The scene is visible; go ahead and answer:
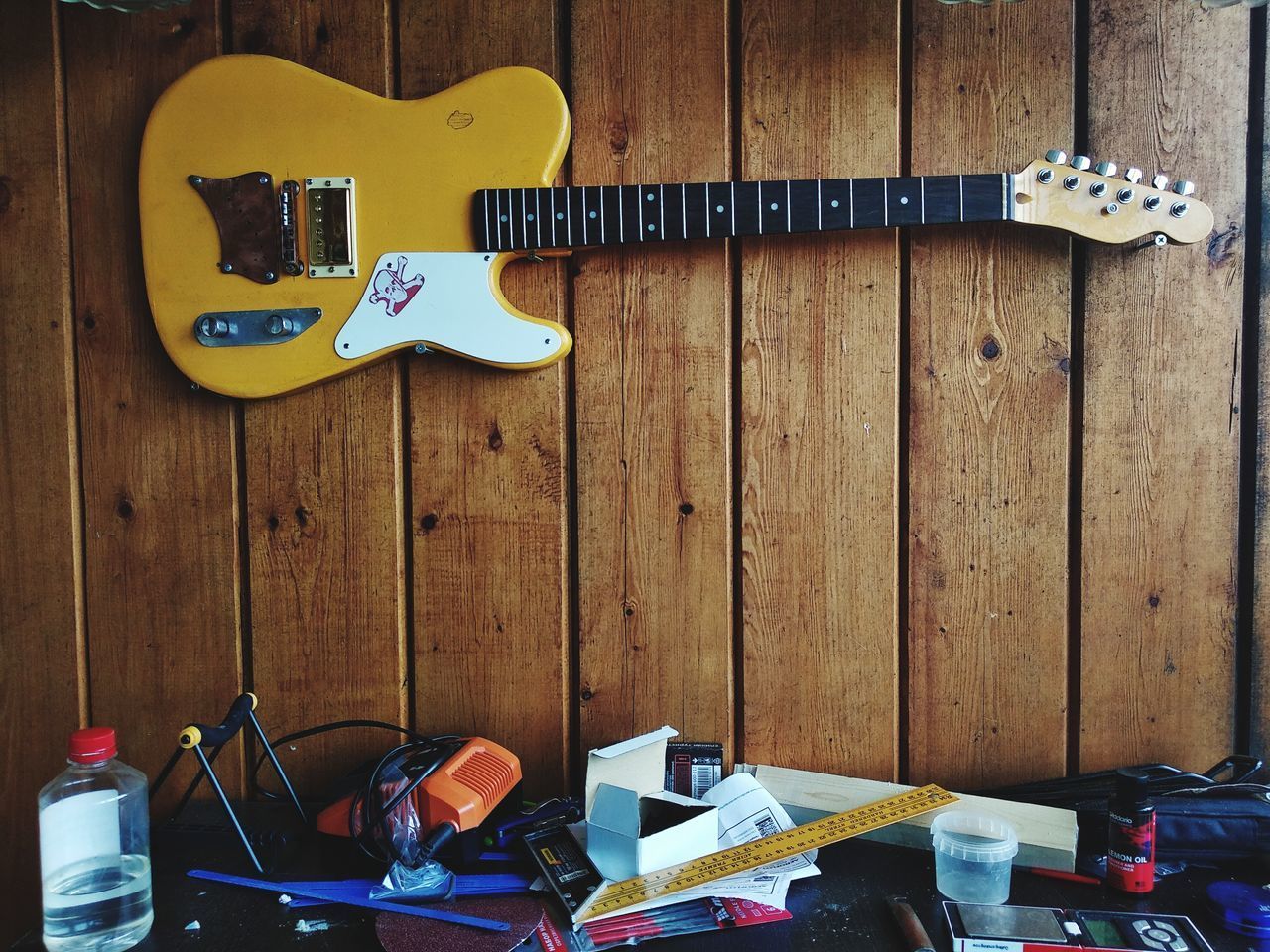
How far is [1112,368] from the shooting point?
1059mm

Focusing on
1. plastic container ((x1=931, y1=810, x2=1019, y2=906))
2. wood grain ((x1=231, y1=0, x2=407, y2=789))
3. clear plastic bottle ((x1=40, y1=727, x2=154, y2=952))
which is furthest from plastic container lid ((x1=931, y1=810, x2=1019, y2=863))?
clear plastic bottle ((x1=40, y1=727, x2=154, y2=952))

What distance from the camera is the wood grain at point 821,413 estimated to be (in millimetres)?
1060

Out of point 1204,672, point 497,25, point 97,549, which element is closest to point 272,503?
point 97,549

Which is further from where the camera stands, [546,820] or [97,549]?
[97,549]

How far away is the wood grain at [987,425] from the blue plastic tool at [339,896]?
1.95 ft

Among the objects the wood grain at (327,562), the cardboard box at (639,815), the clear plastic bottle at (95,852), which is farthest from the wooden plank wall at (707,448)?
the clear plastic bottle at (95,852)

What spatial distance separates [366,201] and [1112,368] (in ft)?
3.17

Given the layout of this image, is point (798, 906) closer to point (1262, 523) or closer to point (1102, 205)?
point (1262, 523)

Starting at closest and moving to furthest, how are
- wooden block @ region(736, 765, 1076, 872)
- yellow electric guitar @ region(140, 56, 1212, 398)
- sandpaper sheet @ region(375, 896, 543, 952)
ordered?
sandpaper sheet @ region(375, 896, 543, 952), wooden block @ region(736, 765, 1076, 872), yellow electric guitar @ region(140, 56, 1212, 398)

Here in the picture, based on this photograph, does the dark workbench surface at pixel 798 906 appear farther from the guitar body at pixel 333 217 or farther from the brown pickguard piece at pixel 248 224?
the brown pickguard piece at pixel 248 224

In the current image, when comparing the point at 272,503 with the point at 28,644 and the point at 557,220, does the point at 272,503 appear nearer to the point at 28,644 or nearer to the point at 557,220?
the point at 28,644

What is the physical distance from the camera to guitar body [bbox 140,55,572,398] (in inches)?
40.4

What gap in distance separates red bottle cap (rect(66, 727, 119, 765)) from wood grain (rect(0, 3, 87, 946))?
1.19 feet

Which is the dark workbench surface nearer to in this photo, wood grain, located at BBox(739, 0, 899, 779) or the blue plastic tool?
the blue plastic tool
